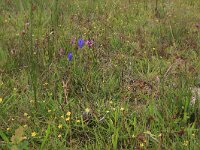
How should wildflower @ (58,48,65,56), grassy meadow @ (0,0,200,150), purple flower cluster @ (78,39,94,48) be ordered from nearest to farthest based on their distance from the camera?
grassy meadow @ (0,0,200,150), purple flower cluster @ (78,39,94,48), wildflower @ (58,48,65,56)

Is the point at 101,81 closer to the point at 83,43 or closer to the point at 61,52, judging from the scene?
the point at 83,43

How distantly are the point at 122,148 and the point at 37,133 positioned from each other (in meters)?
0.51

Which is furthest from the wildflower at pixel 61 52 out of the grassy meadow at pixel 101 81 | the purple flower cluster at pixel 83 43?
the purple flower cluster at pixel 83 43

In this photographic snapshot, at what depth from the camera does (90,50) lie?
9.44 feet

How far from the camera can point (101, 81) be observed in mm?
2484

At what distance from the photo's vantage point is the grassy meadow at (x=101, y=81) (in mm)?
1872

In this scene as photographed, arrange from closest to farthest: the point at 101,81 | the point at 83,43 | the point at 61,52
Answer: the point at 101,81, the point at 83,43, the point at 61,52

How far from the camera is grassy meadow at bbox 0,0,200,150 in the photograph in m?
1.87

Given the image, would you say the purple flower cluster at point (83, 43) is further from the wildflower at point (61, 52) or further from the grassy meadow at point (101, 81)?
the wildflower at point (61, 52)

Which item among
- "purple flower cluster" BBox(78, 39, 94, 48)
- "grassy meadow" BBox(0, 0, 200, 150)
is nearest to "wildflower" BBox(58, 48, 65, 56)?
"grassy meadow" BBox(0, 0, 200, 150)

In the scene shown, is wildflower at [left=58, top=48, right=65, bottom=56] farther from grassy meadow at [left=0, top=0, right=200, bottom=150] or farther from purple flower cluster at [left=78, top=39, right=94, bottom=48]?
purple flower cluster at [left=78, top=39, right=94, bottom=48]

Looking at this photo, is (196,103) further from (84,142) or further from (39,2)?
(39,2)

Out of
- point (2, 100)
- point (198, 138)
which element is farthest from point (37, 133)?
point (198, 138)

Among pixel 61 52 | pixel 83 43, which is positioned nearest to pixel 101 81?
pixel 83 43
